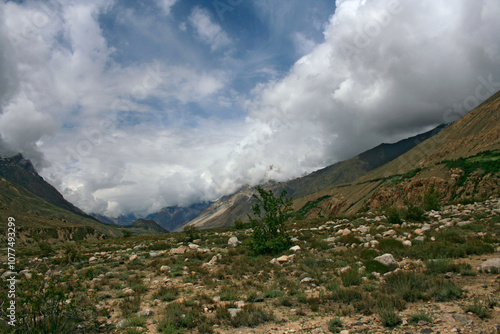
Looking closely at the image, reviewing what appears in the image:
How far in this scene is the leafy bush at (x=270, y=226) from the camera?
15.1 m

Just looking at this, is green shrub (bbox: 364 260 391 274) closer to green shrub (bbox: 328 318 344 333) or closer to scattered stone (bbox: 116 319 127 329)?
green shrub (bbox: 328 318 344 333)

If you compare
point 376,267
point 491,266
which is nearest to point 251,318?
point 376,267

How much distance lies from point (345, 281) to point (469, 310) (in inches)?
135

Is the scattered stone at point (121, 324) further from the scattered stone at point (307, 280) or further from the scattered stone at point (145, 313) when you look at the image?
the scattered stone at point (307, 280)

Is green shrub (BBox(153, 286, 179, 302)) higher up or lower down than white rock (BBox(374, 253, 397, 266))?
higher up

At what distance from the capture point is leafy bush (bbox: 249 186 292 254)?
15067mm

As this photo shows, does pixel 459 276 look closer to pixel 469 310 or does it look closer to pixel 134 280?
pixel 469 310

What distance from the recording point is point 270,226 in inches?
652

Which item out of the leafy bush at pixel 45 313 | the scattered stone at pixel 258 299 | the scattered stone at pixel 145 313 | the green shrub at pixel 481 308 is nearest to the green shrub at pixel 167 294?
the scattered stone at pixel 145 313

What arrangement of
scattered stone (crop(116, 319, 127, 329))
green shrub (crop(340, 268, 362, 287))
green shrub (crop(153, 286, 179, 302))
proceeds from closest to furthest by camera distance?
scattered stone (crop(116, 319, 127, 329))
green shrub (crop(340, 268, 362, 287))
green shrub (crop(153, 286, 179, 302))

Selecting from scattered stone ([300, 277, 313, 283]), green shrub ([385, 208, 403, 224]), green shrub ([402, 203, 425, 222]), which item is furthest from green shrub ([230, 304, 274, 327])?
green shrub ([402, 203, 425, 222])

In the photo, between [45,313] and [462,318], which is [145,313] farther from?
[462,318]

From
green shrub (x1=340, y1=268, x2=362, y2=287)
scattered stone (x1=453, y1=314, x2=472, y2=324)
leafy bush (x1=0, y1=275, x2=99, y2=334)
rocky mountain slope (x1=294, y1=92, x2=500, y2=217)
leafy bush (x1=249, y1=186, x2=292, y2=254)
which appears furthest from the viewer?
rocky mountain slope (x1=294, y1=92, x2=500, y2=217)

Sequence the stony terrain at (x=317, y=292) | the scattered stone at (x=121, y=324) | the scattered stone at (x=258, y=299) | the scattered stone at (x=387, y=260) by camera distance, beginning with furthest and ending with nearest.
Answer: the scattered stone at (x=387, y=260) < the scattered stone at (x=258, y=299) < the scattered stone at (x=121, y=324) < the stony terrain at (x=317, y=292)
